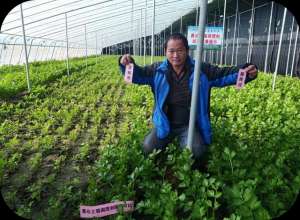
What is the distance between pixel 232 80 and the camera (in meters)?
2.90

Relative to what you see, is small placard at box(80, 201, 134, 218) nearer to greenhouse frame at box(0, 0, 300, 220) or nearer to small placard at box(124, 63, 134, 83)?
greenhouse frame at box(0, 0, 300, 220)

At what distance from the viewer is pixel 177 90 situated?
9.93 ft

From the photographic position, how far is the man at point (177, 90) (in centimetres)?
290

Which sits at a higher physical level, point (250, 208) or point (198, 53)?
point (198, 53)

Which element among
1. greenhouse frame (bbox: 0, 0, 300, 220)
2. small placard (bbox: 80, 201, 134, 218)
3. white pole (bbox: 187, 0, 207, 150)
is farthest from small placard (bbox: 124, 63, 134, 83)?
small placard (bbox: 80, 201, 134, 218)

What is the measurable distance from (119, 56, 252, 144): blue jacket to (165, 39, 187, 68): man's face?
0.10 meters

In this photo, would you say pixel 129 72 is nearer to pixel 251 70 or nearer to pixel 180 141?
pixel 180 141

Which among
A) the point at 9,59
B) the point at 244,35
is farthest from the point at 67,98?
the point at 244,35

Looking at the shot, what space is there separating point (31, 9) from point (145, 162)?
7300 mm

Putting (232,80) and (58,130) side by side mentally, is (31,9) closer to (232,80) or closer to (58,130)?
(58,130)

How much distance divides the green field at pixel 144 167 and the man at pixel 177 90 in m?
0.16

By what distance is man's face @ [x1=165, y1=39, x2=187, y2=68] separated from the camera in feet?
9.28

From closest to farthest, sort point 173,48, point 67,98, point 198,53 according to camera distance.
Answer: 1. point 198,53
2. point 173,48
3. point 67,98

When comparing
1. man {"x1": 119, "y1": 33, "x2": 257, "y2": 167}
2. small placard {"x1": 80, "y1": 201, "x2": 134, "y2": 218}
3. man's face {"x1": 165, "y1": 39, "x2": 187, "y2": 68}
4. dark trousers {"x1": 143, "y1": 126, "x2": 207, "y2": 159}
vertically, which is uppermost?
man's face {"x1": 165, "y1": 39, "x2": 187, "y2": 68}
